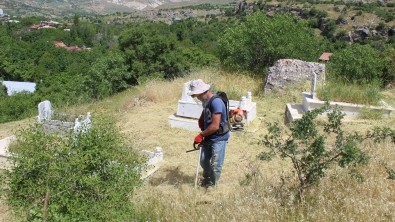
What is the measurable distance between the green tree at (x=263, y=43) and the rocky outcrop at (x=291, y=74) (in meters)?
1.68

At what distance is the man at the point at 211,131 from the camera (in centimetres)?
497

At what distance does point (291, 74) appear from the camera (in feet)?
37.1

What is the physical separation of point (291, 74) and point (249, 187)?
7.44 metres

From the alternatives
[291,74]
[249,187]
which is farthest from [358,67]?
[249,187]

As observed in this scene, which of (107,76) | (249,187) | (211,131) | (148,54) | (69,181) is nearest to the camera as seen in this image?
Answer: (69,181)

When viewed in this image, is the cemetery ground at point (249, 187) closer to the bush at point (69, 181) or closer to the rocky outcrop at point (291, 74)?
the bush at point (69, 181)

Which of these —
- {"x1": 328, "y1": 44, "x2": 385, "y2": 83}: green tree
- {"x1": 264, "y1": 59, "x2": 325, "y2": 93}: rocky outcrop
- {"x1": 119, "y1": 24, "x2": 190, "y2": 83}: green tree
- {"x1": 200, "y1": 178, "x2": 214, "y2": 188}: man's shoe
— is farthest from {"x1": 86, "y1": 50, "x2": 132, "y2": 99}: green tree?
{"x1": 200, "y1": 178, "x2": 214, "y2": 188}: man's shoe

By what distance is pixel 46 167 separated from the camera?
143 inches

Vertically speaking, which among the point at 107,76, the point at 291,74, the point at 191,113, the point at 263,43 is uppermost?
the point at 263,43

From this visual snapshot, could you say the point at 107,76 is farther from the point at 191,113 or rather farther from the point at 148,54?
the point at 191,113

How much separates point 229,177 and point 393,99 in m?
6.67

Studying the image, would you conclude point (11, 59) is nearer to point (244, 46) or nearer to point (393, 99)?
point (244, 46)

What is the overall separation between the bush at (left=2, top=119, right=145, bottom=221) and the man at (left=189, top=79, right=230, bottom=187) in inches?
53.8

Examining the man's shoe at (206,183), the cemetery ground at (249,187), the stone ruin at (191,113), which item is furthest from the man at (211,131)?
the stone ruin at (191,113)
